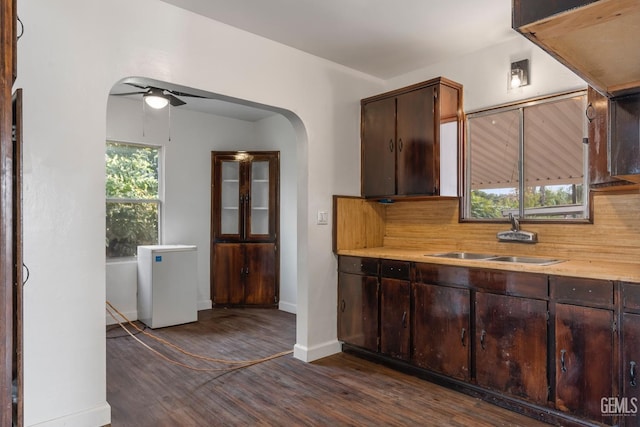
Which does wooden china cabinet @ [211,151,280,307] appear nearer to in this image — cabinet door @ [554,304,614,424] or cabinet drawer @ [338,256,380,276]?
cabinet drawer @ [338,256,380,276]

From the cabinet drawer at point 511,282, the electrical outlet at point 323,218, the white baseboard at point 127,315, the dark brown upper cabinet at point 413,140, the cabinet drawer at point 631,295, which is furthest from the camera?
the white baseboard at point 127,315

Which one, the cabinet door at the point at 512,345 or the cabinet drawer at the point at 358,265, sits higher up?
the cabinet drawer at the point at 358,265

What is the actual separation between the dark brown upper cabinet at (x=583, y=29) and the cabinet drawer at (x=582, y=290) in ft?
5.01

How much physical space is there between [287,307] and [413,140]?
9.78ft

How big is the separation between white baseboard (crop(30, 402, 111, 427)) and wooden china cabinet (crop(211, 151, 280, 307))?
316cm

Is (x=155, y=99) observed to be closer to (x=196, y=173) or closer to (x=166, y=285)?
(x=196, y=173)

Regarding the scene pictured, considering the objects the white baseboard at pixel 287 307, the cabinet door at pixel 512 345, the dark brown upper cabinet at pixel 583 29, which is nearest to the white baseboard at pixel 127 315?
the white baseboard at pixel 287 307

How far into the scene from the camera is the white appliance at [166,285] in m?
4.55

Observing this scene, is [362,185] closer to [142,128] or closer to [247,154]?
[247,154]

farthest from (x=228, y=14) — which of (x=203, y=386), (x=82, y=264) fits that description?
(x=203, y=386)

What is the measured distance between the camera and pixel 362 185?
3.94 meters

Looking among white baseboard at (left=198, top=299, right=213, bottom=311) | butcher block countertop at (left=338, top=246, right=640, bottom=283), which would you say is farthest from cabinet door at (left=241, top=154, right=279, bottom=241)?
butcher block countertop at (left=338, top=246, right=640, bottom=283)

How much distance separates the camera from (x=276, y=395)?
2818 millimetres

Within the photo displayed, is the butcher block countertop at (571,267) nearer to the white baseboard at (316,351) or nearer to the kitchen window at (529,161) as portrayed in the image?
the kitchen window at (529,161)
